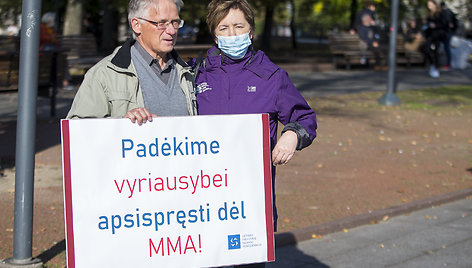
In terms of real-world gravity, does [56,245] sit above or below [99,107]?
below

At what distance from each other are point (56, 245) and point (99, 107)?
2892 millimetres

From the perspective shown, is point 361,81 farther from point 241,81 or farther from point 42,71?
point 241,81

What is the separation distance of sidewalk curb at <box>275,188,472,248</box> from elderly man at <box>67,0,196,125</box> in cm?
309

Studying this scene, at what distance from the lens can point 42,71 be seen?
11.7 meters

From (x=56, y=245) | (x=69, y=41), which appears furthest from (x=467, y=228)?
(x=69, y=41)

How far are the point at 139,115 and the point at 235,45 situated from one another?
0.71m

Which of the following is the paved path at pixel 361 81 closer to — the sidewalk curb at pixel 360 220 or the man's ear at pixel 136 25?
the sidewalk curb at pixel 360 220

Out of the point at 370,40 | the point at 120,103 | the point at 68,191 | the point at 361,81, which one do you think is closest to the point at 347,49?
the point at 370,40

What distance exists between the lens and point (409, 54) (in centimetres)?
2605

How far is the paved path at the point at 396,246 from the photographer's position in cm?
616

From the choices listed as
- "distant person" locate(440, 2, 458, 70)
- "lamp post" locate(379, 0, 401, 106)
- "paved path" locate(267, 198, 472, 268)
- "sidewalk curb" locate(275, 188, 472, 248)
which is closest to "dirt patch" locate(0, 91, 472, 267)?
"sidewalk curb" locate(275, 188, 472, 248)

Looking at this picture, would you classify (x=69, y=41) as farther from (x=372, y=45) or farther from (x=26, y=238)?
(x=26, y=238)

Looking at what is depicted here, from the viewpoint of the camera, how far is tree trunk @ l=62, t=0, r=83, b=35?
22766 mm

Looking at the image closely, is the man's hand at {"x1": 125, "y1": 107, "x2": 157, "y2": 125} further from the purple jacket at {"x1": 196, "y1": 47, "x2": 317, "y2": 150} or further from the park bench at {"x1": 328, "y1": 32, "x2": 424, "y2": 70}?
the park bench at {"x1": 328, "y1": 32, "x2": 424, "y2": 70}
